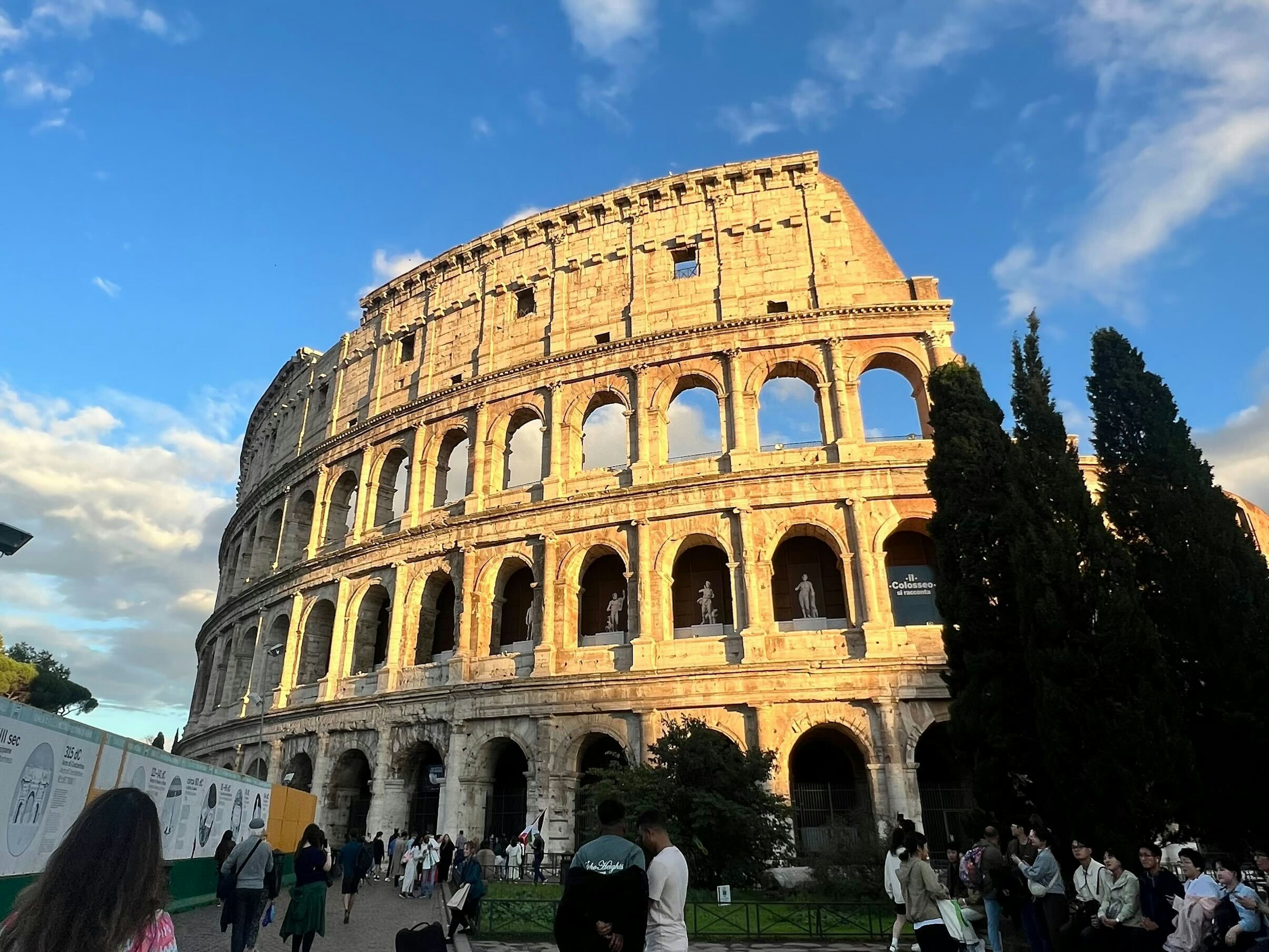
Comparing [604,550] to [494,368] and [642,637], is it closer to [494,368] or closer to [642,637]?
[642,637]

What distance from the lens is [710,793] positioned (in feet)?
45.1

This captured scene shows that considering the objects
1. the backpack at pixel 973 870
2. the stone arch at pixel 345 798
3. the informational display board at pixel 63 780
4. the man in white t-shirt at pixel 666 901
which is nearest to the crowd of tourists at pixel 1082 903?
the backpack at pixel 973 870

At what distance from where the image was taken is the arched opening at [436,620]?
23016 mm

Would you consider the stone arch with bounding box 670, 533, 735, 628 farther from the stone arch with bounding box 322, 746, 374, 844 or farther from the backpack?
the backpack

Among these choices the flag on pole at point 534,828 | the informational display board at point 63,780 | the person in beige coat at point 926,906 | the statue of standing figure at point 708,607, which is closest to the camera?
the person in beige coat at point 926,906

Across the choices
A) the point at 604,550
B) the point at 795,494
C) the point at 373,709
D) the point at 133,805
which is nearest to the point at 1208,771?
the point at 795,494

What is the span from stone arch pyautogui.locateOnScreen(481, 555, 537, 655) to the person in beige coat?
1472 centimetres

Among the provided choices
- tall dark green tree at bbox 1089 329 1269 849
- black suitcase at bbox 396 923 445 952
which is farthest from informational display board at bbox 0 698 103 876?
tall dark green tree at bbox 1089 329 1269 849

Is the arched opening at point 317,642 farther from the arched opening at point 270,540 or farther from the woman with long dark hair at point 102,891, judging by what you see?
the woman with long dark hair at point 102,891

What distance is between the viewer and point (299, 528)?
29125mm

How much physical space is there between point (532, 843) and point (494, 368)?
14.1 meters

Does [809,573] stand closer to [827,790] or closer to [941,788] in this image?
[827,790]

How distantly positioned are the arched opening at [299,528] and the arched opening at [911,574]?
64.8 feet

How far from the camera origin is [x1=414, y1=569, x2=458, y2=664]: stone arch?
2294 cm
